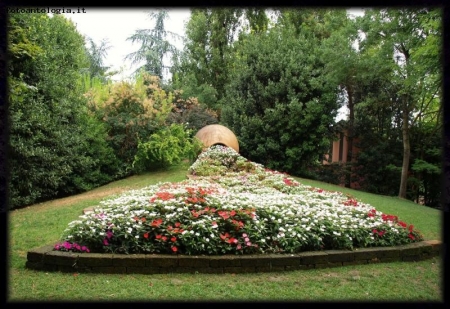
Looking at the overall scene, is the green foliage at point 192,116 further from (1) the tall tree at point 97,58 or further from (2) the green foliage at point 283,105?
(1) the tall tree at point 97,58

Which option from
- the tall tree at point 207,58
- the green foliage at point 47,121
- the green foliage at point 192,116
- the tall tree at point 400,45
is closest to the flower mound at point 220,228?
the green foliage at point 47,121

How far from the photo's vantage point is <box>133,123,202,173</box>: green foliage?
1054 centimetres

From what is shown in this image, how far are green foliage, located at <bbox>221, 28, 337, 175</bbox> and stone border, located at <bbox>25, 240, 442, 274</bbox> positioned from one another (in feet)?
28.9

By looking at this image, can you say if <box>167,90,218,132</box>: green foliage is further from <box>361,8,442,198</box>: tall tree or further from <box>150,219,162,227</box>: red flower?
<box>150,219,162,227</box>: red flower

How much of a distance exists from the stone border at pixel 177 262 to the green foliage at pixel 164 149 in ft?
23.3

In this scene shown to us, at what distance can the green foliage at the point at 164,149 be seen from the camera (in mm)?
10539

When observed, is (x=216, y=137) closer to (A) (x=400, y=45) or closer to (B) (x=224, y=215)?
(A) (x=400, y=45)

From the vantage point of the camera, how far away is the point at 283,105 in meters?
12.5

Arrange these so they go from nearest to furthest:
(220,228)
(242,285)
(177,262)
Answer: (242,285), (177,262), (220,228)

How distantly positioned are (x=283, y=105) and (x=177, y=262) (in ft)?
32.6

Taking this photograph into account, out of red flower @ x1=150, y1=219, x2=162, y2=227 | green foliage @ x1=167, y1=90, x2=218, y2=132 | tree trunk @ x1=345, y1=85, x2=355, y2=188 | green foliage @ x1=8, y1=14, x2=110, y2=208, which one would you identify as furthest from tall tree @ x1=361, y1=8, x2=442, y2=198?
green foliage @ x1=8, y1=14, x2=110, y2=208

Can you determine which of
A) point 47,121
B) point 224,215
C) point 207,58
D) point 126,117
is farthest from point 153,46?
point 224,215

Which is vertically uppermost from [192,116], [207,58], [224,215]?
[207,58]

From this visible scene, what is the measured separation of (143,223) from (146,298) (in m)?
1.17
